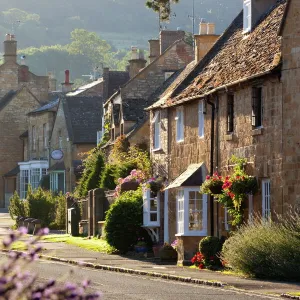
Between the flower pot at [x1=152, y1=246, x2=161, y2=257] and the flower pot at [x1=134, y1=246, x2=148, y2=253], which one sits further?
the flower pot at [x1=134, y1=246, x2=148, y2=253]

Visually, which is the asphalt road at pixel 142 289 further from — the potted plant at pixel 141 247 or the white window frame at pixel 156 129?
the white window frame at pixel 156 129

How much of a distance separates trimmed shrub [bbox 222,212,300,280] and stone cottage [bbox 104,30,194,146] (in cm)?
2354

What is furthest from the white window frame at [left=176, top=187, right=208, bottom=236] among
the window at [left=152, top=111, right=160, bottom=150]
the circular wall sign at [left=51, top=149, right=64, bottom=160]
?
the circular wall sign at [left=51, top=149, right=64, bottom=160]

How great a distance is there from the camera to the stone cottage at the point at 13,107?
84000 mm

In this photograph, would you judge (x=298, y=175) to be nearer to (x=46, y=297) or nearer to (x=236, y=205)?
(x=236, y=205)

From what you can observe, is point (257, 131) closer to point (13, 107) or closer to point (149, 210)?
point (149, 210)

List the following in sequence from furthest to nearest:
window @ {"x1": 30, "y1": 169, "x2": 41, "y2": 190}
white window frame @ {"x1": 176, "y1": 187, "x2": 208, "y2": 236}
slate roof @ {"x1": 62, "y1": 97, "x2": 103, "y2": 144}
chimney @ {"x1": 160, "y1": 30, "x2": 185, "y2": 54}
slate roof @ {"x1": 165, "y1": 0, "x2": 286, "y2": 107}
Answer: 1. window @ {"x1": 30, "y1": 169, "x2": 41, "y2": 190}
2. slate roof @ {"x1": 62, "y1": 97, "x2": 103, "y2": 144}
3. chimney @ {"x1": 160, "y1": 30, "x2": 185, "y2": 54}
4. white window frame @ {"x1": 176, "y1": 187, "x2": 208, "y2": 236}
5. slate roof @ {"x1": 165, "y1": 0, "x2": 286, "y2": 107}

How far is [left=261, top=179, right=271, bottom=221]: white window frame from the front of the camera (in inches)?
1097

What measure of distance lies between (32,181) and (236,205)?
50012mm

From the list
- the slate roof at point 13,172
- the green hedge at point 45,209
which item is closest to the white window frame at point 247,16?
the green hedge at point 45,209

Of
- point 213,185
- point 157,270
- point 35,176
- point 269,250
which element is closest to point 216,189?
point 213,185

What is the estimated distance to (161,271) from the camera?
93.6 ft

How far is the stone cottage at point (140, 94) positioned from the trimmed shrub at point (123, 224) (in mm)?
13169

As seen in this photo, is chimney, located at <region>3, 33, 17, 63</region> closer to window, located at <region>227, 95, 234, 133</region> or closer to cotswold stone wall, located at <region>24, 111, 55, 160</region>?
cotswold stone wall, located at <region>24, 111, 55, 160</region>
